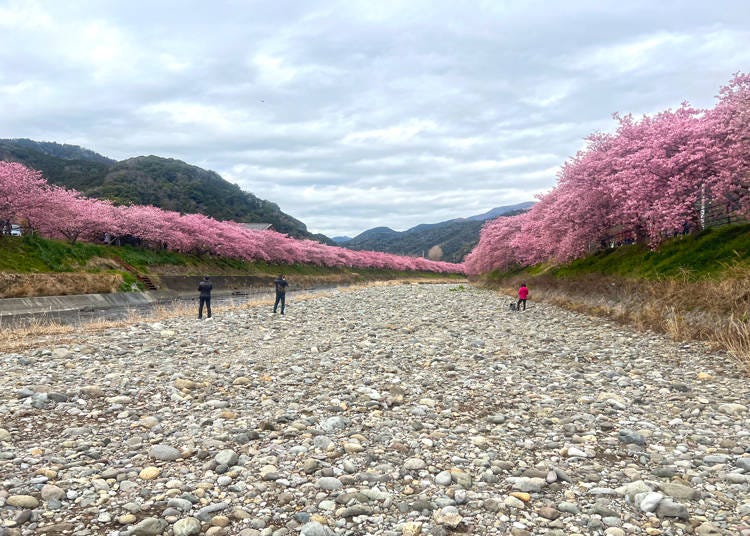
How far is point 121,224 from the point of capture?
57906 millimetres

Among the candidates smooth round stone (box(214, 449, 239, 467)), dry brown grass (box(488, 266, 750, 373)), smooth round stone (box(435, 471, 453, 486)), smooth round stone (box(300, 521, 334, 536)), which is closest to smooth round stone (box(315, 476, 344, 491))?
smooth round stone (box(300, 521, 334, 536))

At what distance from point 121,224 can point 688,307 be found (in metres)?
62.4

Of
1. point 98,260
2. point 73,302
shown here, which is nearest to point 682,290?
point 73,302

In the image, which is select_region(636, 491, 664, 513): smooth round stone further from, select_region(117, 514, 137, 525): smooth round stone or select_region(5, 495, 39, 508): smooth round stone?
select_region(5, 495, 39, 508): smooth round stone

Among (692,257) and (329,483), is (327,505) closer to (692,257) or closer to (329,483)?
(329,483)

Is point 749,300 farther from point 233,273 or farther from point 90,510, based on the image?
point 233,273

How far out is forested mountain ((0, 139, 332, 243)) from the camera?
128750 millimetres

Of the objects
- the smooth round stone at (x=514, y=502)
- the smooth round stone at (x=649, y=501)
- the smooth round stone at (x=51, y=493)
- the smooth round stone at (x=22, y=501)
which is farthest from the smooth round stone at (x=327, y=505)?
the smooth round stone at (x=649, y=501)

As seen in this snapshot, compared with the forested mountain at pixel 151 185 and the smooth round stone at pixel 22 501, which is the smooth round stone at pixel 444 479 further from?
the forested mountain at pixel 151 185

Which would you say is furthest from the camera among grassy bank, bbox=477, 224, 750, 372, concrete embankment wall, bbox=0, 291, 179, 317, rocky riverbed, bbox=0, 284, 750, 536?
concrete embankment wall, bbox=0, 291, 179, 317

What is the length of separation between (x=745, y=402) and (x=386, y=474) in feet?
24.0

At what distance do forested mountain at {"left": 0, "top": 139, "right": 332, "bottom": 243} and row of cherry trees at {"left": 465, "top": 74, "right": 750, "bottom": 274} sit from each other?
109 m

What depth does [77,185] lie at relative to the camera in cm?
12669

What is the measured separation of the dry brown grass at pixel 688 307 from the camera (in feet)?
41.9
